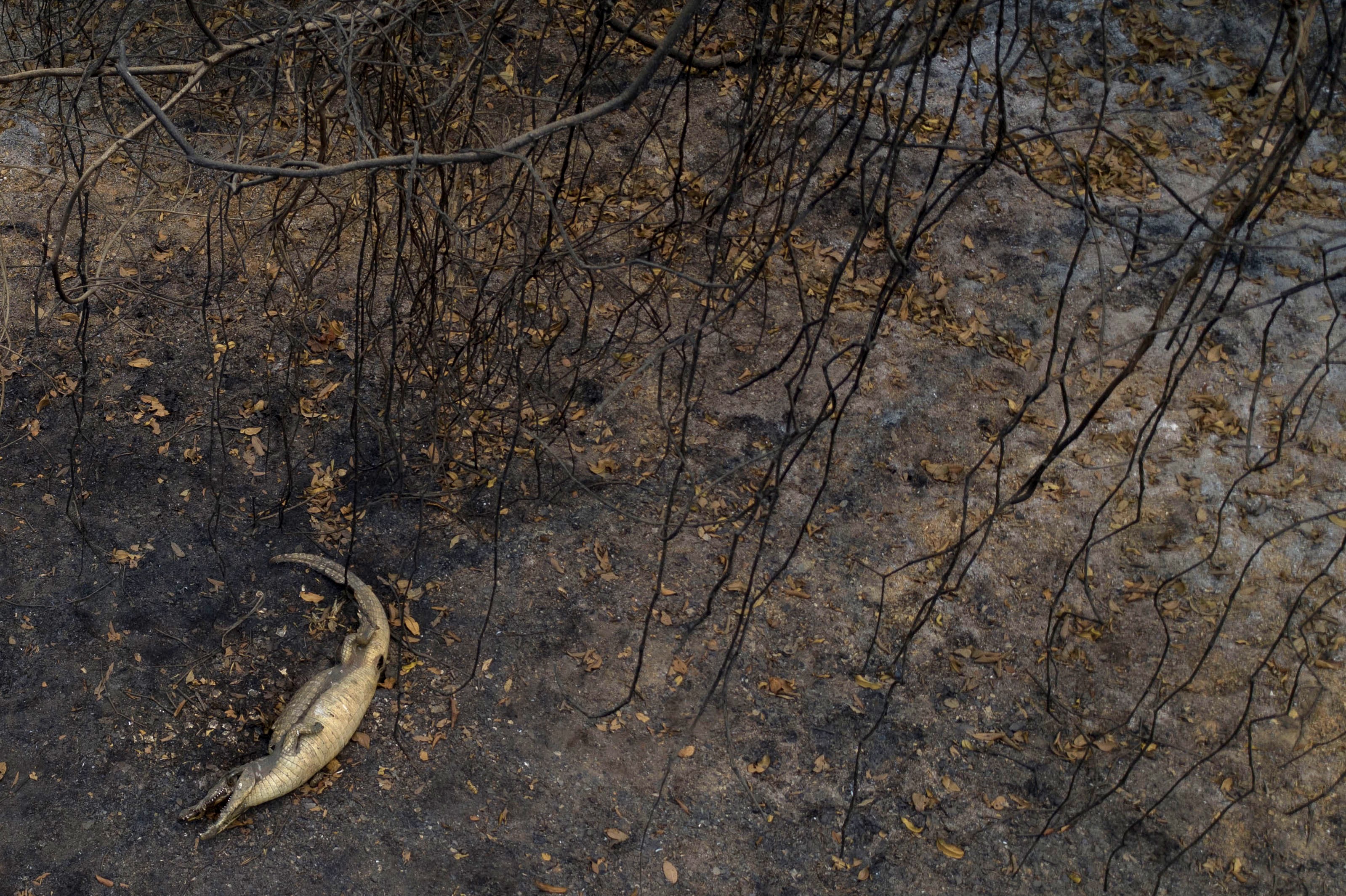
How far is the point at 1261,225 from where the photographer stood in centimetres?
645

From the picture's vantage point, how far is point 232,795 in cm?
385

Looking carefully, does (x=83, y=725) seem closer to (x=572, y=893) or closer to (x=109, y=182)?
(x=572, y=893)

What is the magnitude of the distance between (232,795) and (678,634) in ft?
6.10

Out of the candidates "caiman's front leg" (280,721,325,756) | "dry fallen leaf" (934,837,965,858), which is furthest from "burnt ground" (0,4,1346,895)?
"caiman's front leg" (280,721,325,756)

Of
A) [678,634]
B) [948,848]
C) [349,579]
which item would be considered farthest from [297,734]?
[948,848]

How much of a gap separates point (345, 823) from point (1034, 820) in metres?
2.63

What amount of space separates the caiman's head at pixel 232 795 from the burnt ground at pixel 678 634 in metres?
0.06

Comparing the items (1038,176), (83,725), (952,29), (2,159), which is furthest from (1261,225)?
(2,159)

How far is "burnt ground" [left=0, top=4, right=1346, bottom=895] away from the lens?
152 inches

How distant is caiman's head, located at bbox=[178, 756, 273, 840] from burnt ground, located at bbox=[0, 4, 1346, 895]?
6cm

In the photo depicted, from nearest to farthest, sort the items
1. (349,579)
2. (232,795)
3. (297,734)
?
(232,795) < (297,734) < (349,579)

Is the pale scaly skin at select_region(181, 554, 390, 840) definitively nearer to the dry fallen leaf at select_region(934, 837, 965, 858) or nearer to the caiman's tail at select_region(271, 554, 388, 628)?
the caiman's tail at select_region(271, 554, 388, 628)

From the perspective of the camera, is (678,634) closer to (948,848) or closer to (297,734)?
(948,848)

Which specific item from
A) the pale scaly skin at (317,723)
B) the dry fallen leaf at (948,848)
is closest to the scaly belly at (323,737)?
the pale scaly skin at (317,723)
